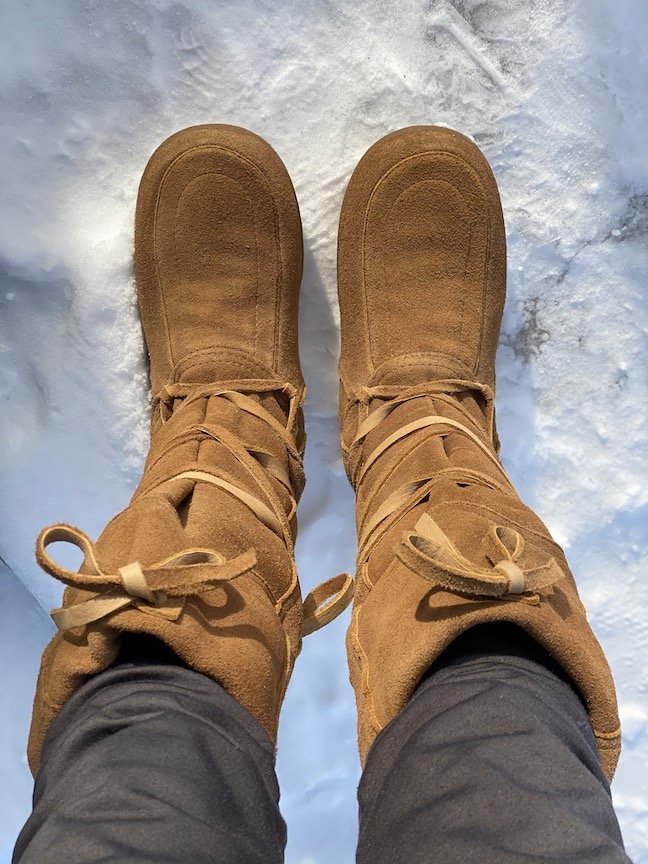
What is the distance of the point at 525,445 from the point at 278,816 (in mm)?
693

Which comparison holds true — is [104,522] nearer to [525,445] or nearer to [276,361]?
[276,361]

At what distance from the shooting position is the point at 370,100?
0.97 m

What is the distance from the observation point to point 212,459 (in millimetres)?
780

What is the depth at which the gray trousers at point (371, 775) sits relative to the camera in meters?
0.45

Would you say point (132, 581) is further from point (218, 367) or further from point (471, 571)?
point (218, 367)

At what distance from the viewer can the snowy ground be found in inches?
36.8

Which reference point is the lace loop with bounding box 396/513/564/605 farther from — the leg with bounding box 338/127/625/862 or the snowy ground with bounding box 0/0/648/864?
the snowy ground with bounding box 0/0/648/864

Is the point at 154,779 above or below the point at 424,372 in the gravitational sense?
below

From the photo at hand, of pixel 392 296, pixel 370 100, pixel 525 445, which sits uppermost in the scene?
pixel 370 100

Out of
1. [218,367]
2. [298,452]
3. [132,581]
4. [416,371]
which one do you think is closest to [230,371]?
[218,367]

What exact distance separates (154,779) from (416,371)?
0.65 metres

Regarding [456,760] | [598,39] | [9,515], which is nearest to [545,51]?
[598,39]

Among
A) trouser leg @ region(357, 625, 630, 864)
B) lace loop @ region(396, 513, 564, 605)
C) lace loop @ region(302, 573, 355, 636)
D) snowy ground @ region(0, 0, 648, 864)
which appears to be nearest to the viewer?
trouser leg @ region(357, 625, 630, 864)

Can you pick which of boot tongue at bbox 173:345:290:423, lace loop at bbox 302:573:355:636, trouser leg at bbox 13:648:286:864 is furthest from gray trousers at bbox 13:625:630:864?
boot tongue at bbox 173:345:290:423
